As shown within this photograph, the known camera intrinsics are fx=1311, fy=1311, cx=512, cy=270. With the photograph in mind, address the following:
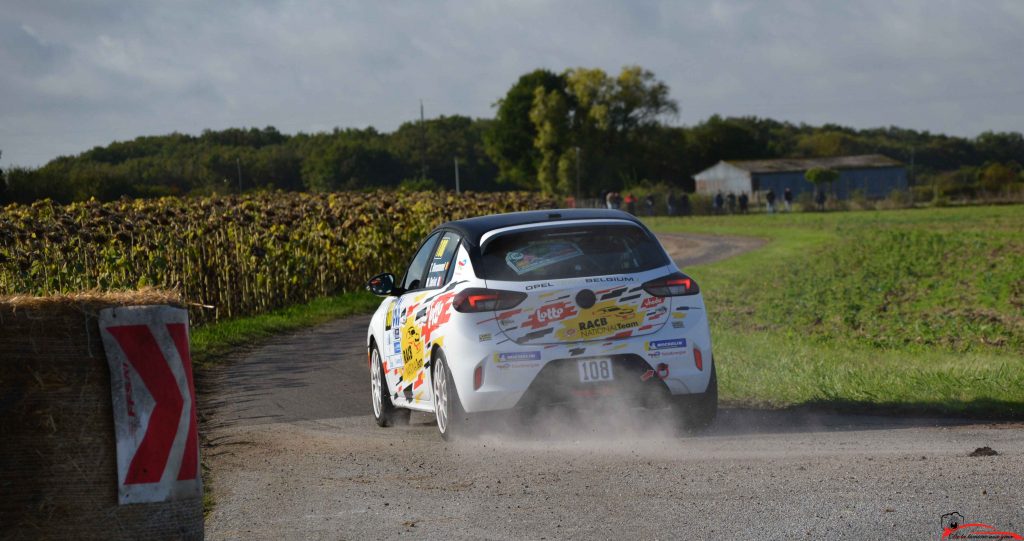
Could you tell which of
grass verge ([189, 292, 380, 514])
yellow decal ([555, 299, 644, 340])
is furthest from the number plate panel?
grass verge ([189, 292, 380, 514])

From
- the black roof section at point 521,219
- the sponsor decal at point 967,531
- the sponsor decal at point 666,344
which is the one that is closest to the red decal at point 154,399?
the sponsor decal at point 967,531

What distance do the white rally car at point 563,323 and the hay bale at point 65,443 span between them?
389cm

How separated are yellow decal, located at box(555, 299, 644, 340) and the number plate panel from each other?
0.18 metres

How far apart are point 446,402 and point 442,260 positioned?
1333mm

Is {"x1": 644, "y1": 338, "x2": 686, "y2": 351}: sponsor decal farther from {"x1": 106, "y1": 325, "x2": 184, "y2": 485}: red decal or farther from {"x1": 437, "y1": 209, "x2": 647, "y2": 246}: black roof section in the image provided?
{"x1": 106, "y1": 325, "x2": 184, "y2": 485}: red decal

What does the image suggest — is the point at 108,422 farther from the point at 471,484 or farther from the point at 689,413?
the point at 689,413

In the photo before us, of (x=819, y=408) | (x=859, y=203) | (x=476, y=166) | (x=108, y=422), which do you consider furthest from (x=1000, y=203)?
(x=108, y=422)

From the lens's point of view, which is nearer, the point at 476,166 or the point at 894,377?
the point at 894,377

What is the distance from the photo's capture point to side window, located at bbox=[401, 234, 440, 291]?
10938 millimetres

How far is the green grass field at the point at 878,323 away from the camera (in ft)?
39.0

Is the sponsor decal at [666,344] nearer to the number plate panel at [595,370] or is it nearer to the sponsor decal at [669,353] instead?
the sponsor decal at [669,353]

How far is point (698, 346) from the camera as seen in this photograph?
9430 mm

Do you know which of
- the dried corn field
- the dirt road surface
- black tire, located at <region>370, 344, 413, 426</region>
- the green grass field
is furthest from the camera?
the dried corn field

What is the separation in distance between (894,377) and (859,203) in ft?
243
